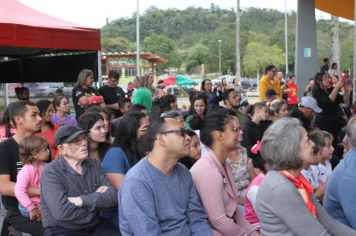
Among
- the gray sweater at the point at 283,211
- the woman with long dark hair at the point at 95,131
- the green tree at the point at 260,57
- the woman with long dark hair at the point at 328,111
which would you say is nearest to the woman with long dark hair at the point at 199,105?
the woman with long dark hair at the point at 328,111

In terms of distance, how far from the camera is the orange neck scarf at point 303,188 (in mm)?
2939

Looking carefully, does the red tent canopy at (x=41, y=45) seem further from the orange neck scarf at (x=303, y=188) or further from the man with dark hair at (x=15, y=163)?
the orange neck scarf at (x=303, y=188)

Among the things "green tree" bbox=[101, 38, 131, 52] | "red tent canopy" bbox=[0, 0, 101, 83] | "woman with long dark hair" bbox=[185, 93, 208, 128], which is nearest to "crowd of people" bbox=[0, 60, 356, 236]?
"red tent canopy" bbox=[0, 0, 101, 83]

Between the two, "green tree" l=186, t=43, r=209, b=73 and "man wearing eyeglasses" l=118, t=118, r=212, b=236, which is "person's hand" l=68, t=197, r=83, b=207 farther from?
"green tree" l=186, t=43, r=209, b=73

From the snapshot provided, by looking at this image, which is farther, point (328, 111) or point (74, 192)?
point (328, 111)

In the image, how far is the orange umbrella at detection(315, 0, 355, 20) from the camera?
14.2 metres

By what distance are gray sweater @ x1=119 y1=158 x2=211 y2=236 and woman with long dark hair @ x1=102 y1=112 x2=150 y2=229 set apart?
86 cm

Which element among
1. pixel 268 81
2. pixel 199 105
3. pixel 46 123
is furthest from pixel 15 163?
pixel 268 81

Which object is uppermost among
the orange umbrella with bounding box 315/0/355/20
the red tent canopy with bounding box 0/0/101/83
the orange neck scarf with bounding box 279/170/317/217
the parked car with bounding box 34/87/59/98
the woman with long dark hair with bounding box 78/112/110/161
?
the orange umbrella with bounding box 315/0/355/20

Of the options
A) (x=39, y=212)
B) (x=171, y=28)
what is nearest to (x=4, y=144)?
(x=39, y=212)

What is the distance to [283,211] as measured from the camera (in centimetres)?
283

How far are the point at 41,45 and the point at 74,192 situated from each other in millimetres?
3584

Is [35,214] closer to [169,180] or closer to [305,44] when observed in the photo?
[169,180]

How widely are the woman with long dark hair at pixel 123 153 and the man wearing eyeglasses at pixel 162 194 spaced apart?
0.86 meters
